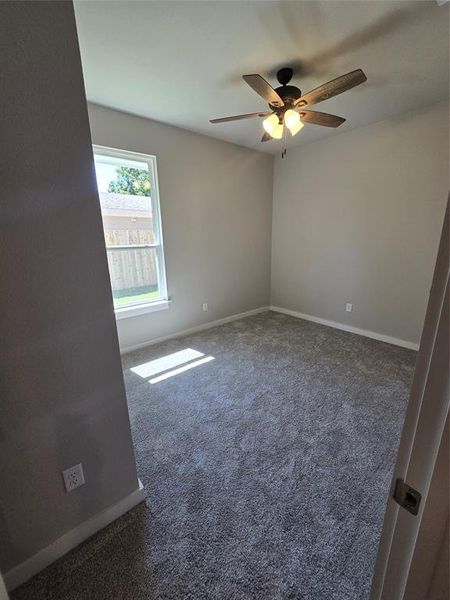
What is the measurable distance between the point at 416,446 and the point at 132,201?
3198 mm

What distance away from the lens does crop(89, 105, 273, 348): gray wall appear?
9.60 ft

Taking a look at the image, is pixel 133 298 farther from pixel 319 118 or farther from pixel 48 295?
pixel 319 118

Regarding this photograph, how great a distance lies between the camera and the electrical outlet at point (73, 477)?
1086mm

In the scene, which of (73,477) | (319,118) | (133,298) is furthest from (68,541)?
(319,118)

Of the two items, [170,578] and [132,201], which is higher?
[132,201]

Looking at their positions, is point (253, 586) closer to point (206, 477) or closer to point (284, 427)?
point (206, 477)

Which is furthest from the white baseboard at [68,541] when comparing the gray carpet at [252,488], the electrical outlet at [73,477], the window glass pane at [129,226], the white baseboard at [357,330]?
the white baseboard at [357,330]

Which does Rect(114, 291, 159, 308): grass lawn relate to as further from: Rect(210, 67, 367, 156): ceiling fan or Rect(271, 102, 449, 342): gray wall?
Rect(271, 102, 449, 342): gray wall

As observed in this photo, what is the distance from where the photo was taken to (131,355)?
3023 millimetres

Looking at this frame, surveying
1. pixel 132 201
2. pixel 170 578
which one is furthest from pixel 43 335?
pixel 132 201

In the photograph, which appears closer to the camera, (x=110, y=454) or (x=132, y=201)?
(x=110, y=454)

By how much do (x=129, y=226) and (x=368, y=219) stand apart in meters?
2.94

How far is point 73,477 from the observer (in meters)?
1.11

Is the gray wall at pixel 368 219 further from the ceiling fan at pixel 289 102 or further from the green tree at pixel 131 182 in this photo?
the green tree at pixel 131 182
